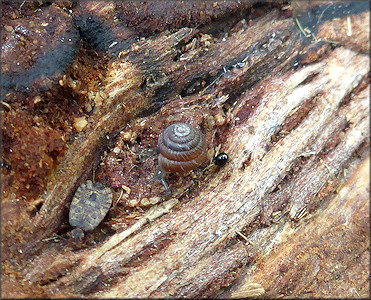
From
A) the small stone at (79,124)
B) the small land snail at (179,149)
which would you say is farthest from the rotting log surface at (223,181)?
the small land snail at (179,149)

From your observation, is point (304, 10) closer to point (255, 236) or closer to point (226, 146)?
point (226, 146)

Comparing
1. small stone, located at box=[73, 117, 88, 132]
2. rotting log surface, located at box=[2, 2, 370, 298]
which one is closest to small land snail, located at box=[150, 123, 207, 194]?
rotting log surface, located at box=[2, 2, 370, 298]

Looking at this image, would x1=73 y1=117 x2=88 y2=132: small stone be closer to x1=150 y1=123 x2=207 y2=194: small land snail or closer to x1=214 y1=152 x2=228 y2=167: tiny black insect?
x1=150 y1=123 x2=207 y2=194: small land snail

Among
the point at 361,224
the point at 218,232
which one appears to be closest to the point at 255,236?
the point at 218,232

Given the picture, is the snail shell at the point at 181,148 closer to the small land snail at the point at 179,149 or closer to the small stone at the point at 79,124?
the small land snail at the point at 179,149

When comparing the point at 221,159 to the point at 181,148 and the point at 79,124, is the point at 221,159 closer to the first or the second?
the point at 181,148
